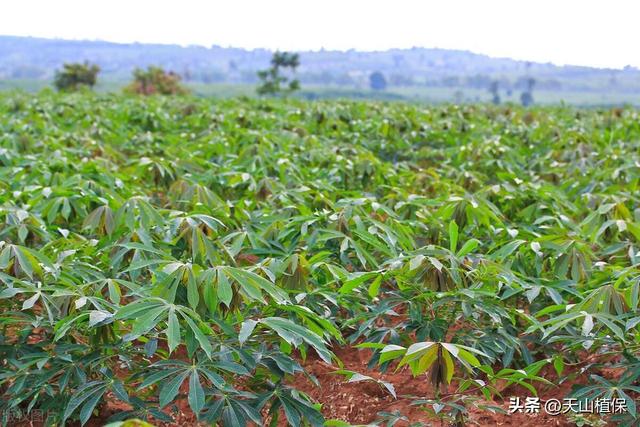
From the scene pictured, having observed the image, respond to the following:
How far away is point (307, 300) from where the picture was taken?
2621mm

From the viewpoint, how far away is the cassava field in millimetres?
2127

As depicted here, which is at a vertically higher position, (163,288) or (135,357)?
(163,288)

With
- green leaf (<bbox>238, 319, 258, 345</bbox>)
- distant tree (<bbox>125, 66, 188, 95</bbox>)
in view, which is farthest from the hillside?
green leaf (<bbox>238, 319, 258, 345</bbox>)

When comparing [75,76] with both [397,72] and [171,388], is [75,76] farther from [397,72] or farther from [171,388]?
[397,72]

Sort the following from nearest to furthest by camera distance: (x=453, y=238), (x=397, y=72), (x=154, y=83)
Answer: (x=453, y=238), (x=154, y=83), (x=397, y=72)

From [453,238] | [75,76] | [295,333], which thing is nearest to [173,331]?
[295,333]

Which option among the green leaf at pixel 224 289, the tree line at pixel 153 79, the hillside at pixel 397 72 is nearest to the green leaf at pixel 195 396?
the green leaf at pixel 224 289

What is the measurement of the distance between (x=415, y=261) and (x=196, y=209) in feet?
4.32

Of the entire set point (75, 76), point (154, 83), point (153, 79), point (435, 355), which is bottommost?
point (75, 76)

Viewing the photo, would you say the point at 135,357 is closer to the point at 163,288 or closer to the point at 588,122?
the point at 163,288

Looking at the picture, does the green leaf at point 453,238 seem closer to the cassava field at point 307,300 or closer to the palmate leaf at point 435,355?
the cassava field at point 307,300

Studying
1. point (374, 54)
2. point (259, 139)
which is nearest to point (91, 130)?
point (259, 139)

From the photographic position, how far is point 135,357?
2498 mm

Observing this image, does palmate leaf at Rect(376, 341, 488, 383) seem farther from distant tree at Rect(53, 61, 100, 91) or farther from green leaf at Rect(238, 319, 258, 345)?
distant tree at Rect(53, 61, 100, 91)
